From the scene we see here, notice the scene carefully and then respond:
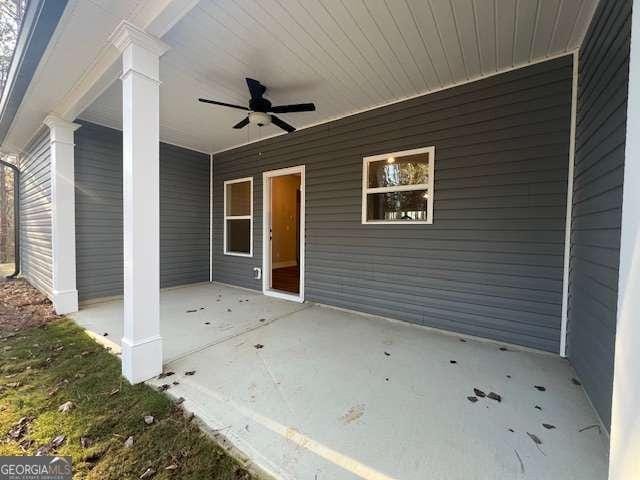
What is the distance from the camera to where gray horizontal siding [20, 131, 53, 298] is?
14.0ft

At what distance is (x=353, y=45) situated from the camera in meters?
2.44

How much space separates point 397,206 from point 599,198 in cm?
192

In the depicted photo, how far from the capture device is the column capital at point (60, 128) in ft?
11.6

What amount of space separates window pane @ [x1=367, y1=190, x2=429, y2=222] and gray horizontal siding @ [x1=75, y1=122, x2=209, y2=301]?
12.6ft

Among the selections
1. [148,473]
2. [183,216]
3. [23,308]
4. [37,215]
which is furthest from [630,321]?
[37,215]

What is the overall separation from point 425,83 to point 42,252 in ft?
21.4

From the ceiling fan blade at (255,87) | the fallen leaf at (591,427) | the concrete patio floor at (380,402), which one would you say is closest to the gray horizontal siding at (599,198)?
the fallen leaf at (591,427)

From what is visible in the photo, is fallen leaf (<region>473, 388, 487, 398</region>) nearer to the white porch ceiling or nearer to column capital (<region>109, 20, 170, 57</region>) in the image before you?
the white porch ceiling

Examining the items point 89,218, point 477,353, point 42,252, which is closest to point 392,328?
point 477,353

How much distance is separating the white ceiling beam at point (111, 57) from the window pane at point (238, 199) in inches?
101

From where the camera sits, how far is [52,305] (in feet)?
13.3

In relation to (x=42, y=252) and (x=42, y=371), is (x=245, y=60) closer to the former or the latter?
(x=42, y=371)

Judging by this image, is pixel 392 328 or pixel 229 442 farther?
pixel 392 328

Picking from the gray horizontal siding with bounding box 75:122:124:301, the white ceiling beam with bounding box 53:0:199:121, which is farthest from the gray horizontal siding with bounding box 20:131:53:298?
the white ceiling beam with bounding box 53:0:199:121
